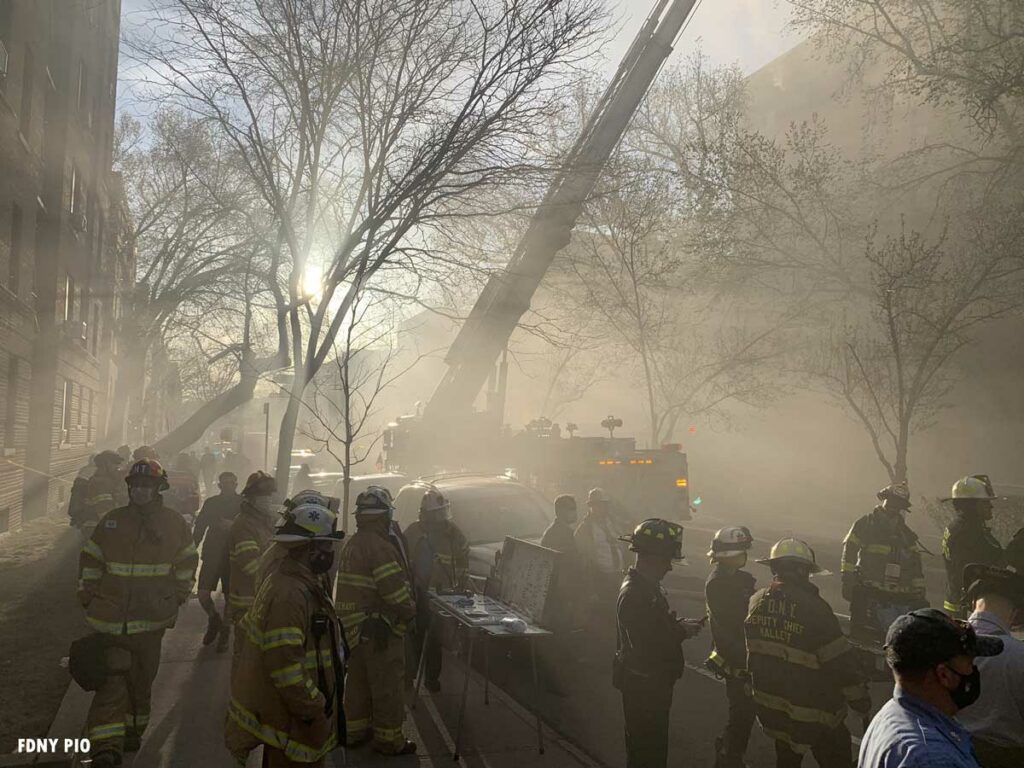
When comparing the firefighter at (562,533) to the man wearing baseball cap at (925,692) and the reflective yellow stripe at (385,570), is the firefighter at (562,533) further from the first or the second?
the man wearing baseball cap at (925,692)

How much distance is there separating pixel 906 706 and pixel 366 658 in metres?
3.92

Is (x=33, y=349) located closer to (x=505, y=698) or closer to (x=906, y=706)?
(x=505, y=698)

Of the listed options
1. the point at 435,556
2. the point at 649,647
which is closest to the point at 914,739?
the point at 649,647

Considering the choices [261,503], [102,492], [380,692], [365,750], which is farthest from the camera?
[102,492]

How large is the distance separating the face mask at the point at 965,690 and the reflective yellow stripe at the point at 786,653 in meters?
1.78

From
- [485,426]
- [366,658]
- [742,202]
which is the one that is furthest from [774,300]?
[366,658]

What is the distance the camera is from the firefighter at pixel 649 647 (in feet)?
14.6

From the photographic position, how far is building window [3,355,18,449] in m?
15.9

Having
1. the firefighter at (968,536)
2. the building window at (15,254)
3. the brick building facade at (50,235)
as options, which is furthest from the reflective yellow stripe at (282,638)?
the building window at (15,254)

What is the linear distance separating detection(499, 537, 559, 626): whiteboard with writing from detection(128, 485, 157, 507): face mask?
9.82 feet

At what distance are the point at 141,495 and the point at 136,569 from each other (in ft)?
1.55

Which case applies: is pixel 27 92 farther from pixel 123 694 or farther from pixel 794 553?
pixel 794 553

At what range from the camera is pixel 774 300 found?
917 inches

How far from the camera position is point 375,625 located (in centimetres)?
549
